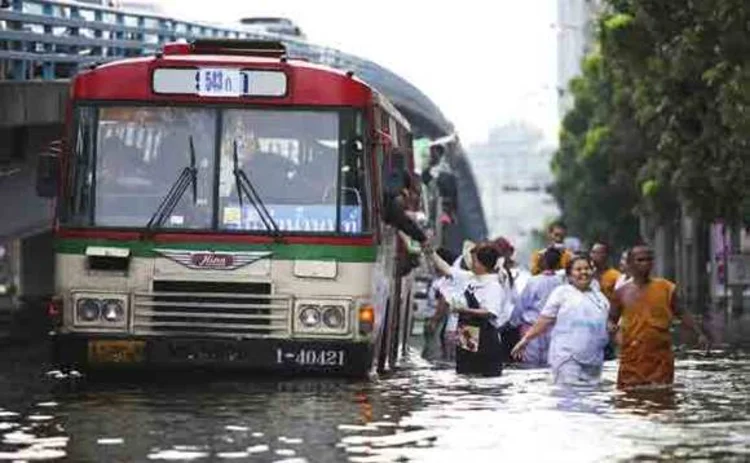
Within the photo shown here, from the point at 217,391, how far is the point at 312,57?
32137 mm

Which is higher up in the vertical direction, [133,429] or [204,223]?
[204,223]

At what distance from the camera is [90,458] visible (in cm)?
1276

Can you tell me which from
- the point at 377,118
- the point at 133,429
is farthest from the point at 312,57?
the point at 133,429

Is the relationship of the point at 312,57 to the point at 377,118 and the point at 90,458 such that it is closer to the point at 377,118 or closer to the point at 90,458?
the point at 377,118

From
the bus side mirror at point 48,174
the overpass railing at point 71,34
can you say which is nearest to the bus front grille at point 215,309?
the bus side mirror at point 48,174

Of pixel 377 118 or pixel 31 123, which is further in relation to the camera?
pixel 31 123

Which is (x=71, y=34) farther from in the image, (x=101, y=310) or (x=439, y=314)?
(x=101, y=310)

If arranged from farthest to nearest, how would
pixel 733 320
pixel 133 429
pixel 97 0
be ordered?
pixel 733 320 → pixel 97 0 → pixel 133 429

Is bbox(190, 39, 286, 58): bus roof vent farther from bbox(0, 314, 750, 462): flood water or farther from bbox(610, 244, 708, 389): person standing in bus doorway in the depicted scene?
bbox(610, 244, 708, 389): person standing in bus doorway

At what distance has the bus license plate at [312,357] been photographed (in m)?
18.6

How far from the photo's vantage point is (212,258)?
1862 cm

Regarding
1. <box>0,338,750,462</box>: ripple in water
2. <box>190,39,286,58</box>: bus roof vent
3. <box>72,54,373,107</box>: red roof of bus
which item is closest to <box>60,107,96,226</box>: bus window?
<box>72,54,373,107</box>: red roof of bus

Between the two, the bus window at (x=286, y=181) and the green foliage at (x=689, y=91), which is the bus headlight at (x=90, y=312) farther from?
the green foliage at (x=689, y=91)

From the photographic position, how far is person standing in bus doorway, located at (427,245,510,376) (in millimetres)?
19219
